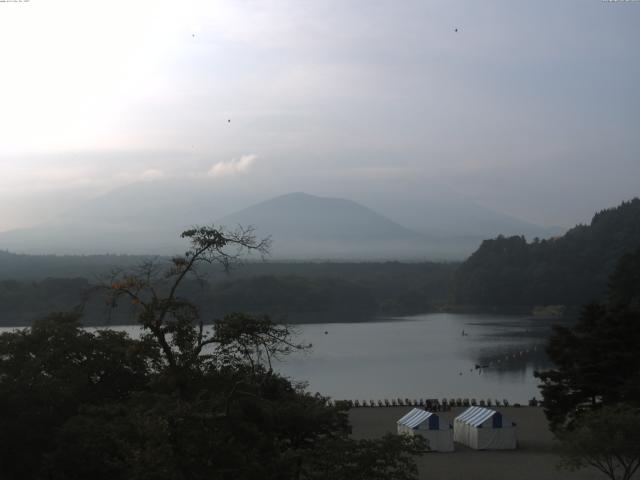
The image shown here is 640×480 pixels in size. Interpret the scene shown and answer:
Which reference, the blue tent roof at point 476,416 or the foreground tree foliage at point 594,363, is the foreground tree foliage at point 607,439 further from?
the blue tent roof at point 476,416

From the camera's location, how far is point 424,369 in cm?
3003

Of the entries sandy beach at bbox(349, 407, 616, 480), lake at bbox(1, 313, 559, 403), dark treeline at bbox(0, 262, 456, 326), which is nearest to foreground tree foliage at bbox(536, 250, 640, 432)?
sandy beach at bbox(349, 407, 616, 480)

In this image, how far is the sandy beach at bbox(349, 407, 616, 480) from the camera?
11.6m

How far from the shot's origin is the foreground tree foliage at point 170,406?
5.75 m

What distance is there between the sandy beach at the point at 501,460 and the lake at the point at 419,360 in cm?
269

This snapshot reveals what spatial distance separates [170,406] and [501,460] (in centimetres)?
793

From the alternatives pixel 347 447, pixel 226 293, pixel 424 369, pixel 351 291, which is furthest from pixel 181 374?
pixel 351 291

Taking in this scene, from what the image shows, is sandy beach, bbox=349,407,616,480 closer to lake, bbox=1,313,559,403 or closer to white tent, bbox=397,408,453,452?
white tent, bbox=397,408,453,452

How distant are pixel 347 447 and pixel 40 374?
14.6 feet

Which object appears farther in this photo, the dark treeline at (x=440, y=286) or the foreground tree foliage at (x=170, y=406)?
the dark treeline at (x=440, y=286)

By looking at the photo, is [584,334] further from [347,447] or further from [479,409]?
[347,447]

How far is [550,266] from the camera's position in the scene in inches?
2665

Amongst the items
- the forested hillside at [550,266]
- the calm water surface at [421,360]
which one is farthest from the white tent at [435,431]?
the forested hillside at [550,266]

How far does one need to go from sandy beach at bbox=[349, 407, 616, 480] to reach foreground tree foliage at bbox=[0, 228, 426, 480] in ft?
10.6
